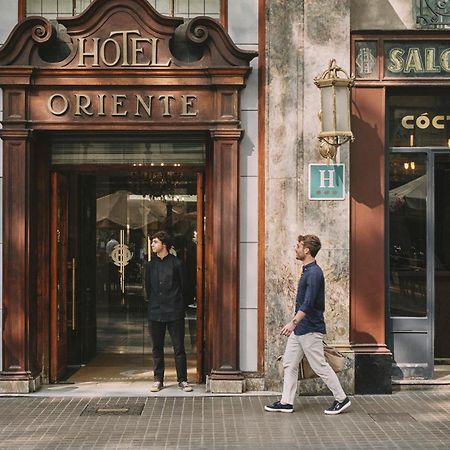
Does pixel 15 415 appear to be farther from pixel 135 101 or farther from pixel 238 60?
pixel 238 60

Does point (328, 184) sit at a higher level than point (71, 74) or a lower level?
lower

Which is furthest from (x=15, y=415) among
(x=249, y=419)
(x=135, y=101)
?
(x=135, y=101)

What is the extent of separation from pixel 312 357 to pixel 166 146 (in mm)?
3217

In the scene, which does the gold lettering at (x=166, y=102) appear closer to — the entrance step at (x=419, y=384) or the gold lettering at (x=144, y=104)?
the gold lettering at (x=144, y=104)

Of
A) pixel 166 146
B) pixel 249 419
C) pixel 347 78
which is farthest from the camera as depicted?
pixel 166 146

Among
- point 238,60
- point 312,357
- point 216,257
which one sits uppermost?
point 238,60

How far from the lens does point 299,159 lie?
10.5 m

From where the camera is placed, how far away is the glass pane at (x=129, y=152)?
35.8 feet

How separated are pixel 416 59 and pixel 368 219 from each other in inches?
→ 77.0

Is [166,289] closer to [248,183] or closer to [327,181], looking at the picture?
[248,183]

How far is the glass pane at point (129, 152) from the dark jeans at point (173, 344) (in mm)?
1940

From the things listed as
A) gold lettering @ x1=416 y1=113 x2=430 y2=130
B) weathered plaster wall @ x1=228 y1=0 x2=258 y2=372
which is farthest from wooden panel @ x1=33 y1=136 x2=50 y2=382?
gold lettering @ x1=416 y1=113 x2=430 y2=130

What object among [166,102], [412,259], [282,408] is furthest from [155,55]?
[282,408]

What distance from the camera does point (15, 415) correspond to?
942cm
